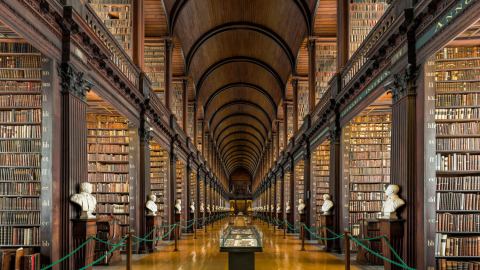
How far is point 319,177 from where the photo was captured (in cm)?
1902

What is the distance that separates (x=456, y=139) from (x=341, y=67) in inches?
232

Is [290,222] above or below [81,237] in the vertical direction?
below

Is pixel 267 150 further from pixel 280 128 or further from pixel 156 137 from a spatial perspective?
pixel 156 137

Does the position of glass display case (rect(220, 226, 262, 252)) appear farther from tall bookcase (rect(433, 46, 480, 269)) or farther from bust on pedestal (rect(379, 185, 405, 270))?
tall bookcase (rect(433, 46, 480, 269))

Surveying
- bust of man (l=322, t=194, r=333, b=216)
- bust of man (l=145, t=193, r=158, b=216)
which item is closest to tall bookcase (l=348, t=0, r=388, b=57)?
bust of man (l=322, t=194, r=333, b=216)

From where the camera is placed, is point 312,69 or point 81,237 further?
point 312,69

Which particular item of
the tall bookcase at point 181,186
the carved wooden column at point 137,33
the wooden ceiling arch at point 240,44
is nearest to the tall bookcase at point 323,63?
the wooden ceiling arch at point 240,44

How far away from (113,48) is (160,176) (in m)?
7.87

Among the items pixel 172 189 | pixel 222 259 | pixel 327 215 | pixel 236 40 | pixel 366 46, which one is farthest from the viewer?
pixel 236 40

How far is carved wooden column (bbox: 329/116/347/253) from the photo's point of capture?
43.6 ft

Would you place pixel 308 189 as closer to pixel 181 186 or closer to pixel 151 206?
pixel 151 206

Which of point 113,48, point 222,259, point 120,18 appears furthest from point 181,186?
point 113,48

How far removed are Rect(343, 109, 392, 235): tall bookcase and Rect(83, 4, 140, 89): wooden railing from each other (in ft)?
17.8

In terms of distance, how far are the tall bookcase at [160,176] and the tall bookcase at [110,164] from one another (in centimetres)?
394
